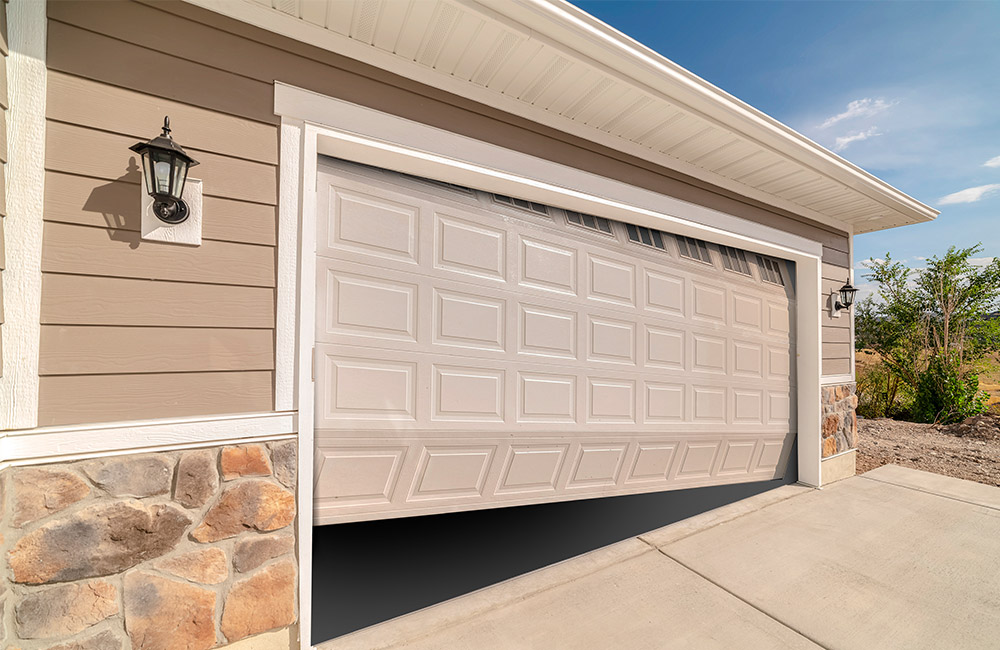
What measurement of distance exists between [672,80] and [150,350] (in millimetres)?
2930

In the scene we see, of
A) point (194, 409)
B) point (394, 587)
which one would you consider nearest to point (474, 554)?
point (394, 587)

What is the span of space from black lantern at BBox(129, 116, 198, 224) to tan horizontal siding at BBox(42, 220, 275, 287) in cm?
15

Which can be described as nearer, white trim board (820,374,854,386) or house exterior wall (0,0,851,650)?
house exterior wall (0,0,851,650)

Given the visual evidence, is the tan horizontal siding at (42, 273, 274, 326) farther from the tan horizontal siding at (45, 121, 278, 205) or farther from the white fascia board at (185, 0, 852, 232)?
the white fascia board at (185, 0, 852, 232)

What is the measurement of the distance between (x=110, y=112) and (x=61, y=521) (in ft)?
4.96

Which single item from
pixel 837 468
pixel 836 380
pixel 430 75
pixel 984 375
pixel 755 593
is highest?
pixel 430 75

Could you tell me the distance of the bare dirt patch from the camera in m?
4.82

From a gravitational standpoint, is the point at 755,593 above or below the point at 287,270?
below

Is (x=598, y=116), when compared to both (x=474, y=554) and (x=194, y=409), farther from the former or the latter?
(x=474, y=554)

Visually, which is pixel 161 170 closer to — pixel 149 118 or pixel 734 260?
pixel 149 118

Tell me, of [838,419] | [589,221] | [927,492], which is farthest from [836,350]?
[589,221]

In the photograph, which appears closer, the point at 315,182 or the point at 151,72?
the point at 151,72

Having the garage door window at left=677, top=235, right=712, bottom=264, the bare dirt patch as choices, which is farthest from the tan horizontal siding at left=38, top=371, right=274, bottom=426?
the bare dirt patch

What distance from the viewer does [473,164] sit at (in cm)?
232
